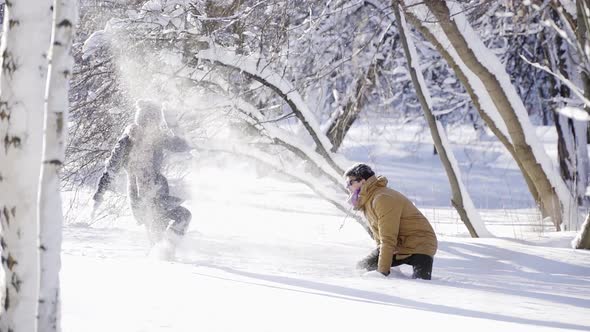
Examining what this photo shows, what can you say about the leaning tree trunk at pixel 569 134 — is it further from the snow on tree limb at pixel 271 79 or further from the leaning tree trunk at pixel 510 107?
the snow on tree limb at pixel 271 79

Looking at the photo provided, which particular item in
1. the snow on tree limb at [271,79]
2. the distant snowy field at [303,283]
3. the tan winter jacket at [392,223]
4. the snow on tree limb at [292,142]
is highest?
the snow on tree limb at [271,79]

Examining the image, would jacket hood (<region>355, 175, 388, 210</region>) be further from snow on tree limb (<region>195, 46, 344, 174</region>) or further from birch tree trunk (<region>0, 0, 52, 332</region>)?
birch tree trunk (<region>0, 0, 52, 332</region>)

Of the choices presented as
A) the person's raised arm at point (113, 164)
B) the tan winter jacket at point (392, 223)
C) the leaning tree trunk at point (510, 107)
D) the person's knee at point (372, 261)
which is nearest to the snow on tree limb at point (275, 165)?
the person's raised arm at point (113, 164)

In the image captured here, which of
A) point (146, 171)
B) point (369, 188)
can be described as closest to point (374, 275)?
point (369, 188)

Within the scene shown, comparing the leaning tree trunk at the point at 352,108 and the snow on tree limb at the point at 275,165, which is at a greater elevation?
the leaning tree trunk at the point at 352,108

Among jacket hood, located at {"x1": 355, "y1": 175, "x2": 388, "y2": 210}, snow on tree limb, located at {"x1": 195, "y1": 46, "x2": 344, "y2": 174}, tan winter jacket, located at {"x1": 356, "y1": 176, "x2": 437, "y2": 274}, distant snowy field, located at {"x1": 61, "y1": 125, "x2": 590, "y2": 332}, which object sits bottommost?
distant snowy field, located at {"x1": 61, "y1": 125, "x2": 590, "y2": 332}

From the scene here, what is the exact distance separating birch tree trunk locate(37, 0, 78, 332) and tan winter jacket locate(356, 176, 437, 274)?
3677 mm

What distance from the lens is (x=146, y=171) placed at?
784 centimetres

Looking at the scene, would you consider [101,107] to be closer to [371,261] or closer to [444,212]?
[371,261]

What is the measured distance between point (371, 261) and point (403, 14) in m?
3.65

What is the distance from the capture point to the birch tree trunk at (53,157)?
9.70 ft

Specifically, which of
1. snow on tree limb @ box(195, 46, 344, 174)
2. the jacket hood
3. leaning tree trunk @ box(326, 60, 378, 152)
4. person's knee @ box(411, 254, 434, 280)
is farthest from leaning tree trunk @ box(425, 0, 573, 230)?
person's knee @ box(411, 254, 434, 280)

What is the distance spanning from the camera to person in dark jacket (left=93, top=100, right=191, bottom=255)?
7.84 meters

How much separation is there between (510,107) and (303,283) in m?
4.77
